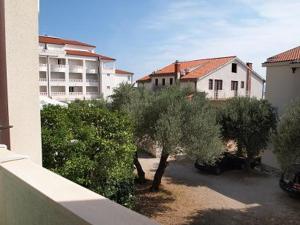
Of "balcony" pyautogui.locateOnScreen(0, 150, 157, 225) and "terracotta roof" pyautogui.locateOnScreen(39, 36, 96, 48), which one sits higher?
"terracotta roof" pyautogui.locateOnScreen(39, 36, 96, 48)

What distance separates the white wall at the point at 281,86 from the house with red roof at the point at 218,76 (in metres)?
16.9

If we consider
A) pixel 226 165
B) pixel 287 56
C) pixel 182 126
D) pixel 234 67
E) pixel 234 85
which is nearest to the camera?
pixel 182 126

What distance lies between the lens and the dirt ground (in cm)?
1196

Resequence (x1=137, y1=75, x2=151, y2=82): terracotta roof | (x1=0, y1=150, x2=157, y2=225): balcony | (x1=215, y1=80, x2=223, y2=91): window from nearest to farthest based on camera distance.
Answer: (x1=0, y1=150, x2=157, y2=225): balcony → (x1=215, y1=80, x2=223, y2=91): window → (x1=137, y1=75, x2=151, y2=82): terracotta roof

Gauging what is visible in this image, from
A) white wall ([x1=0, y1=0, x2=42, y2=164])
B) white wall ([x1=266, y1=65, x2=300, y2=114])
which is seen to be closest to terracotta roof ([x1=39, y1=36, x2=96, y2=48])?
white wall ([x1=266, y1=65, x2=300, y2=114])

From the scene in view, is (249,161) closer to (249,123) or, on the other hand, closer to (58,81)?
(249,123)

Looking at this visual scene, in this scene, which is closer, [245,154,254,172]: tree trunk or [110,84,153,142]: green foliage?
[110,84,153,142]: green foliage

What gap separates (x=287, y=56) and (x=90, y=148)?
1621 centimetres

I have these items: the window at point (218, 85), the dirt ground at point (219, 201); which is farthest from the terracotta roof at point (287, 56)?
the window at point (218, 85)

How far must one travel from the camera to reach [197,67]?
42000 mm

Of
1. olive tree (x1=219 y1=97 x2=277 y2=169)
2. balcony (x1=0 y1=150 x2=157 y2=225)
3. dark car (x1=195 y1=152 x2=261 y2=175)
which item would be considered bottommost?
dark car (x1=195 y1=152 x2=261 y2=175)

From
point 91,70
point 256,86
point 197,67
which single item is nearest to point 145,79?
point 197,67

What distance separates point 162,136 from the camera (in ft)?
42.9

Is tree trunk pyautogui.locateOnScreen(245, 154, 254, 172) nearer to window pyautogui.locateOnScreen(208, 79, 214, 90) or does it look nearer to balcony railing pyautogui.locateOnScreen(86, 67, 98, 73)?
window pyautogui.locateOnScreen(208, 79, 214, 90)
